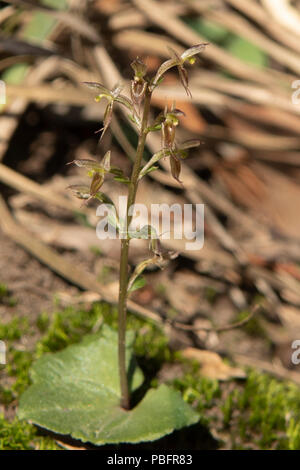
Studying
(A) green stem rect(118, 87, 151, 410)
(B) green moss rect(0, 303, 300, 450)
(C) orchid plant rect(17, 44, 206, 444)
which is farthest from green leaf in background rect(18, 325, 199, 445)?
(B) green moss rect(0, 303, 300, 450)

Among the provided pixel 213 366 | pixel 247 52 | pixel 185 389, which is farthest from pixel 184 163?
pixel 185 389

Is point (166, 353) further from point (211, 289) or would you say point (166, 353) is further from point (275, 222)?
point (275, 222)

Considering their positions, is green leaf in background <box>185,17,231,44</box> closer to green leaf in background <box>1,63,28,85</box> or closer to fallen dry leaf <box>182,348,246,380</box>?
green leaf in background <box>1,63,28,85</box>

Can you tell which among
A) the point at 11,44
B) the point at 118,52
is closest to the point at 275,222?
the point at 118,52

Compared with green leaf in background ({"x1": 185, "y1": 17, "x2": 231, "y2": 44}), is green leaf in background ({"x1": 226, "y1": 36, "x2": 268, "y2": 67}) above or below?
below

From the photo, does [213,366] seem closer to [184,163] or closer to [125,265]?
[125,265]

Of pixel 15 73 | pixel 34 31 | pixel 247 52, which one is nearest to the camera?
pixel 15 73
